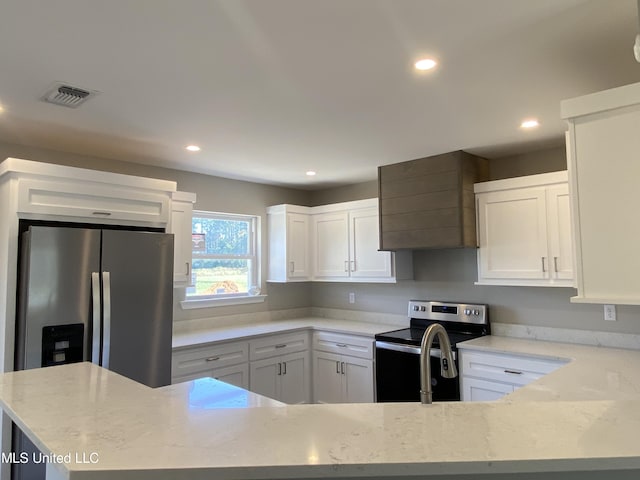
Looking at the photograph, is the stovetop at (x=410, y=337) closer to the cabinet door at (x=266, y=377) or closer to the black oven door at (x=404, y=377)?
the black oven door at (x=404, y=377)

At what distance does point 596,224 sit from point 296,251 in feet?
10.4

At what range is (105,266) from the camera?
2668mm

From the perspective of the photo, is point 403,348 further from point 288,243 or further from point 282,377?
point 288,243

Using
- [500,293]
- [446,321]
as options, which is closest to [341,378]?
[446,321]

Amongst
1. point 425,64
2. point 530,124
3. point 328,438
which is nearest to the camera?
point 328,438

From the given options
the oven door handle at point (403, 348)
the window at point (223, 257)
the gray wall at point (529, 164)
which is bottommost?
the oven door handle at point (403, 348)

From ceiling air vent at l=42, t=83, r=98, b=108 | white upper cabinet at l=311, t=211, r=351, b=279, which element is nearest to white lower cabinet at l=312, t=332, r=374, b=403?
white upper cabinet at l=311, t=211, r=351, b=279

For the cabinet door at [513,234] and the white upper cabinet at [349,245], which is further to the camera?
the white upper cabinet at [349,245]

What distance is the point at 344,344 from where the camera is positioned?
395 centimetres

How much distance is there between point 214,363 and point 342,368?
47.2 inches

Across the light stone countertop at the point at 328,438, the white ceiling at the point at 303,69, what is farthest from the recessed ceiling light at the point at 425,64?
the light stone countertop at the point at 328,438

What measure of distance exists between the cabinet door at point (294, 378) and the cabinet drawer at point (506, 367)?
5.30 ft

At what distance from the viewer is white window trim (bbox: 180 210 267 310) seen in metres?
4.03

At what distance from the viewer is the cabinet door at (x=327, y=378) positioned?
13.1 feet
